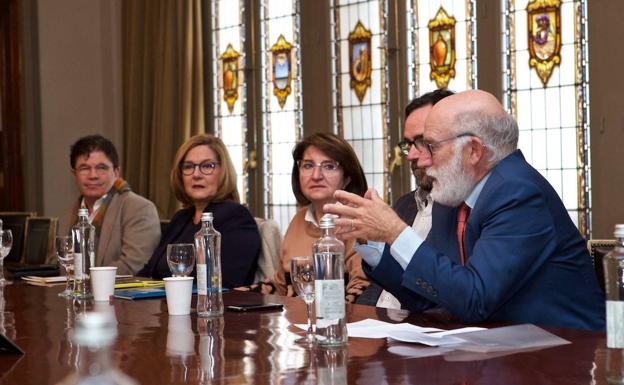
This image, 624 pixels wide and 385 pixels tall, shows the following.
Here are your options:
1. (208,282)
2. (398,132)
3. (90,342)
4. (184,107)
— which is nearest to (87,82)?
(184,107)

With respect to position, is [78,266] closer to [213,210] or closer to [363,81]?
[213,210]

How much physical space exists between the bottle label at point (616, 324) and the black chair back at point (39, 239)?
4.58m

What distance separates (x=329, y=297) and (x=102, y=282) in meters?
1.30

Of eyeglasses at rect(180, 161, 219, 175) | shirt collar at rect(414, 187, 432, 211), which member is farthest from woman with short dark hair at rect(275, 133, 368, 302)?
eyeglasses at rect(180, 161, 219, 175)

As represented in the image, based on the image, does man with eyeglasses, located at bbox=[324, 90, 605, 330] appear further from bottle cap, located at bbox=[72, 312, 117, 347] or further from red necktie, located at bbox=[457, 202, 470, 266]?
bottle cap, located at bbox=[72, 312, 117, 347]

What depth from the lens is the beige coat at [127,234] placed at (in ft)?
15.2

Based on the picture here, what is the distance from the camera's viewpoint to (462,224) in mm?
2654

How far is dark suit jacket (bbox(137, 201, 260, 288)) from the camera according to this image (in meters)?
4.01

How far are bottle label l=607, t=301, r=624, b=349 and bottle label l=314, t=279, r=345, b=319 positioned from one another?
0.55 meters

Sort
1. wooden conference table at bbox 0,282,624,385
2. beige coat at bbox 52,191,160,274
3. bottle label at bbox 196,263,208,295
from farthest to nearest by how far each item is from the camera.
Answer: beige coat at bbox 52,191,160,274
bottle label at bbox 196,263,208,295
wooden conference table at bbox 0,282,624,385

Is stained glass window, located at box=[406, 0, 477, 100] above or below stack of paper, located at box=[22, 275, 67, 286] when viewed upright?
above

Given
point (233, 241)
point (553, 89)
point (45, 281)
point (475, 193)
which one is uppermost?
point (553, 89)

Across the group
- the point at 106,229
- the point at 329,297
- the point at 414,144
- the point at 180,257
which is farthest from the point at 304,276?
the point at 106,229

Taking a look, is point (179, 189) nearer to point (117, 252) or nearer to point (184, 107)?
point (117, 252)
